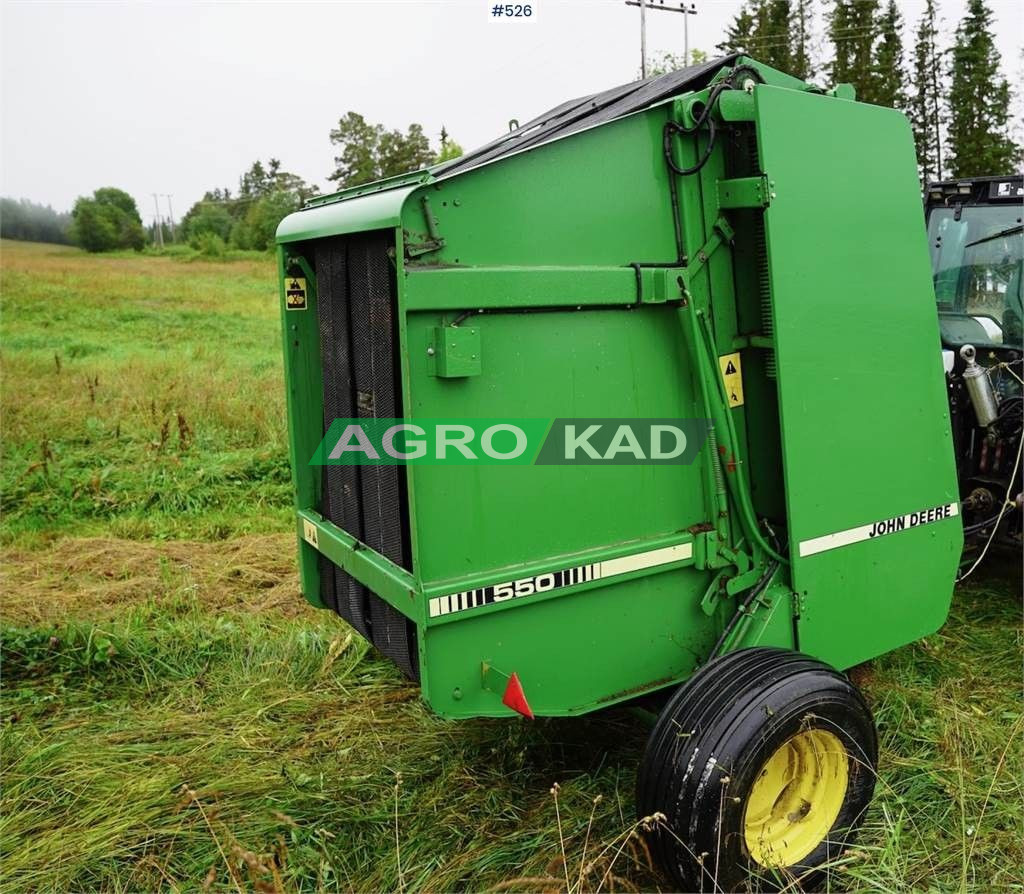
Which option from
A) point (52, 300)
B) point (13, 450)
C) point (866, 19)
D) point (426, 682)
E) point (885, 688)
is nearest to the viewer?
point (426, 682)

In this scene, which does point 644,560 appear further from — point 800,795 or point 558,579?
point 800,795

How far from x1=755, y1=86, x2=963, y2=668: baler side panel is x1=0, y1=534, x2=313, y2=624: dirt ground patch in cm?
304

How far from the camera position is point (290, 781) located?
335 cm

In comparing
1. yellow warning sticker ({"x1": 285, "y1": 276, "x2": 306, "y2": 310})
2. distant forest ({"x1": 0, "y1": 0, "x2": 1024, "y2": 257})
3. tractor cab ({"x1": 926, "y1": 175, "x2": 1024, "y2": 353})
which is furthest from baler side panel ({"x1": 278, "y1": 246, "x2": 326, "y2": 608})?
distant forest ({"x1": 0, "y1": 0, "x2": 1024, "y2": 257})

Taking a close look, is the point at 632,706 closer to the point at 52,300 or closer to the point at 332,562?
the point at 332,562

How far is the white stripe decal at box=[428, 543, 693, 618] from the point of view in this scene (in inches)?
103

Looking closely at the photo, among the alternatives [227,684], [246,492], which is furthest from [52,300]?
[227,684]

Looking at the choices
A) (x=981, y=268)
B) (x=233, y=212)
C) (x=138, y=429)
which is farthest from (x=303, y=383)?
(x=233, y=212)

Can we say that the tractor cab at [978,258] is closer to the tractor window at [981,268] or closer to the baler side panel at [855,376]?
the tractor window at [981,268]

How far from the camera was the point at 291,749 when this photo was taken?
11.9ft

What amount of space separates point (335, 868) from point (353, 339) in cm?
177

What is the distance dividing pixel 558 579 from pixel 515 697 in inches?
15.0

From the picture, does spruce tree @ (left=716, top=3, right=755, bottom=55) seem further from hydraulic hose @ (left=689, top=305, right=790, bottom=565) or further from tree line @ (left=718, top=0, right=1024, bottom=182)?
hydraulic hose @ (left=689, top=305, right=790, bottom=565)

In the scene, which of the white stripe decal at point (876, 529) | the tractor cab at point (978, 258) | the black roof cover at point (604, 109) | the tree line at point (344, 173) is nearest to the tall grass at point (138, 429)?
the black roof cover at point (604, 109)
